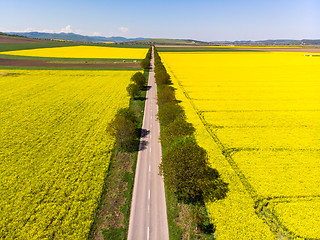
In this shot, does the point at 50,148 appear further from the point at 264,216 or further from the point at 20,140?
the point at 264,216

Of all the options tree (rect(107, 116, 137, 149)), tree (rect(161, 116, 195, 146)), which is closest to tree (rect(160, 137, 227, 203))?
tree (rect(161, 116, 195, 146))

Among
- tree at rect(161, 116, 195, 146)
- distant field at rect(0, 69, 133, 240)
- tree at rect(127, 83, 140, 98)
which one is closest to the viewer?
distant field at rect(0, 69, 133, 240)

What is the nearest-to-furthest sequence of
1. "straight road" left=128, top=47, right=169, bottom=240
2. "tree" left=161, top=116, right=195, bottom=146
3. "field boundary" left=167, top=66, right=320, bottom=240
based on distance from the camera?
1. "field boundary" left=167, top=66, right=320, bottom=240
2. "straight road" left=128, top=47, right=169, bottom=240
3. "tree" left=161, top=116, right=195, bottom=146

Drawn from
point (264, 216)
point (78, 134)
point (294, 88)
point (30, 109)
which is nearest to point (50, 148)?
point (78, 134)

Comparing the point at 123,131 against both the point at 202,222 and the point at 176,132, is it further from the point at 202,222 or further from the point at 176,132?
the point at 202,222

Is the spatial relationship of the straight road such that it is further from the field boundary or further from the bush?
the field boundary

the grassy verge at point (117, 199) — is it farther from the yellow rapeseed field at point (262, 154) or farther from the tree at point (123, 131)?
the yellow rapeseed field at point (262, 154)
